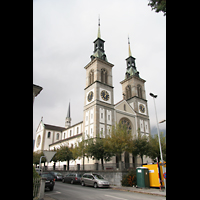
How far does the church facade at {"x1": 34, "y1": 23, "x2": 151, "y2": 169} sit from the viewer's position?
33.8 m

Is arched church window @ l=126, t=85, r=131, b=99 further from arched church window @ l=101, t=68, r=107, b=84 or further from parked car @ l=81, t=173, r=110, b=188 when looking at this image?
parked car @ l=81, t=173, r=110, b=188

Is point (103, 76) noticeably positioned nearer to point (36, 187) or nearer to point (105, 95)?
point (105, 95)

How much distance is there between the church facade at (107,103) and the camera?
111 ft

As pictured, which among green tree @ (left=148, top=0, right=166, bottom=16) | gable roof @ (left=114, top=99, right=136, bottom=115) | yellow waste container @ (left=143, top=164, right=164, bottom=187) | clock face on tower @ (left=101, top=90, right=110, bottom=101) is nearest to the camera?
green tree @ (left=148, top=0, right=166, bottom=16)

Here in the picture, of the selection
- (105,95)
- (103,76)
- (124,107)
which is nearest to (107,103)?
(105,95)

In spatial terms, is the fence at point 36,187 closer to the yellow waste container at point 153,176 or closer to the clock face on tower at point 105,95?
the yellow waste container at point 153,176

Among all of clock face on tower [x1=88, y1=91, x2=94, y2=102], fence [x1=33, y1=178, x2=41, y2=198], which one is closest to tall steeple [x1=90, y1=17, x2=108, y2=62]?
clock face on tower [x1=88, y1=91, x2=94, y2=102]

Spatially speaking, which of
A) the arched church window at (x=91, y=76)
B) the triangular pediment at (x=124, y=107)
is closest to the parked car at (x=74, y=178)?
the triangular pediment at (x=124, y=107)
